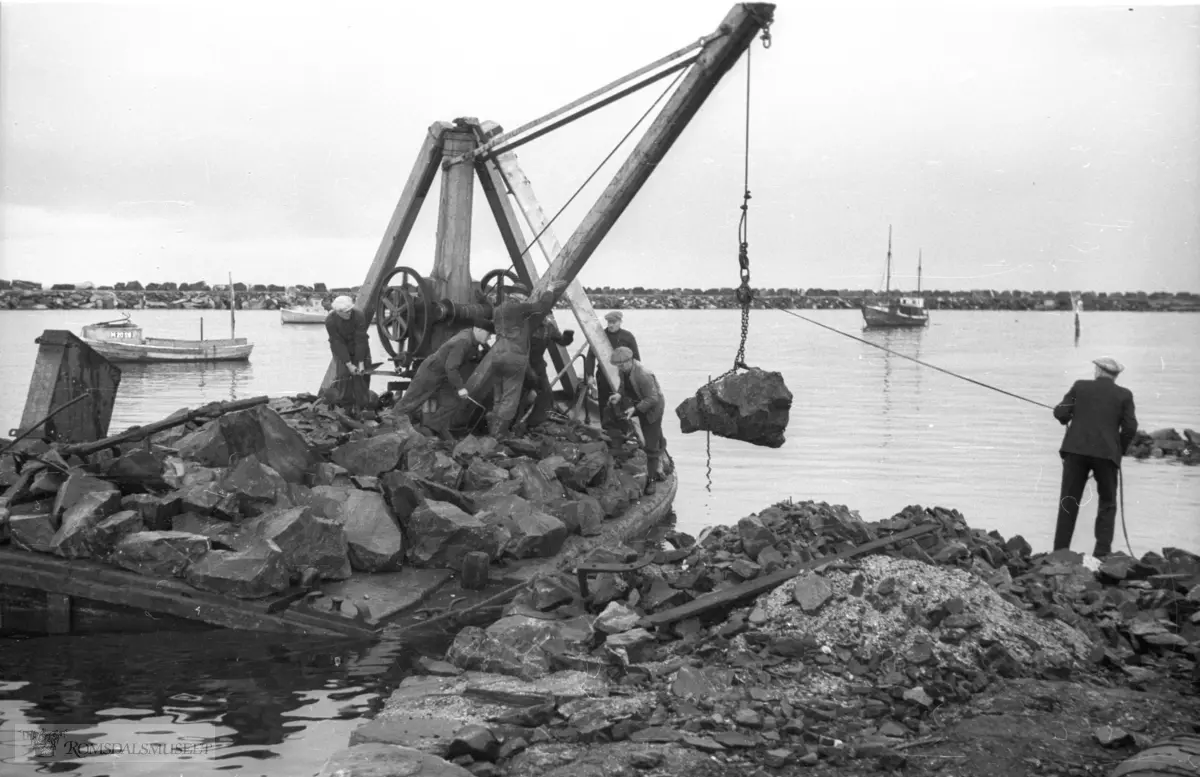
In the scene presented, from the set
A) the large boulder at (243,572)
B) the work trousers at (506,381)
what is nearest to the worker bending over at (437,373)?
the work trousers at (506,381)

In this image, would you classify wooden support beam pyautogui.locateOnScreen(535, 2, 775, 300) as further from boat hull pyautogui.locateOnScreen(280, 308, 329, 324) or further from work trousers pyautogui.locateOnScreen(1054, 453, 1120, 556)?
boat hull pyautogui.locateOnScreen(280, 308, 329, 324)

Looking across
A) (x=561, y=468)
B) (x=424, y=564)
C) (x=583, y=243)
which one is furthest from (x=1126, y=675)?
(x=583, y=243)

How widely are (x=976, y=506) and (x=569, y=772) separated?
36.7 feet

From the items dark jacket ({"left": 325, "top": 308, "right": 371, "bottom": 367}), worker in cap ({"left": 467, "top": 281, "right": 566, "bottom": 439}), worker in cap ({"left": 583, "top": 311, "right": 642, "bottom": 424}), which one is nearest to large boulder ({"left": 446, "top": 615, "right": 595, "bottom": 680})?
worker in cap ({"left": 467, "top": 281, "right": 566, "bottom": 439})

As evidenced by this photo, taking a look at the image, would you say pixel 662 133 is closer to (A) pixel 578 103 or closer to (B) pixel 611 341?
(A) pixel 578 103

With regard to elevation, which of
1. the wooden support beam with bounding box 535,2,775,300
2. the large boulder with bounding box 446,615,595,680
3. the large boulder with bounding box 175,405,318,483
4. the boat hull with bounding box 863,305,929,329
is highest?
the wooden support beam with bounding box 535,2,775,300

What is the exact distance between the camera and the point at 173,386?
122 feet

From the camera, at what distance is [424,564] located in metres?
8.38

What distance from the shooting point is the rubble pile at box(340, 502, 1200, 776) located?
5.16 m

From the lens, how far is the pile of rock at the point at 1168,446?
18781 millimetres

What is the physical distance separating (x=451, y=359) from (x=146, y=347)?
34726mm

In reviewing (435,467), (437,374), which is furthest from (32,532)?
(437,374)

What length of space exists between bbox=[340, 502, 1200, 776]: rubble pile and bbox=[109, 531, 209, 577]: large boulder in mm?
2174

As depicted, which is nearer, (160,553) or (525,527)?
(160,553)
